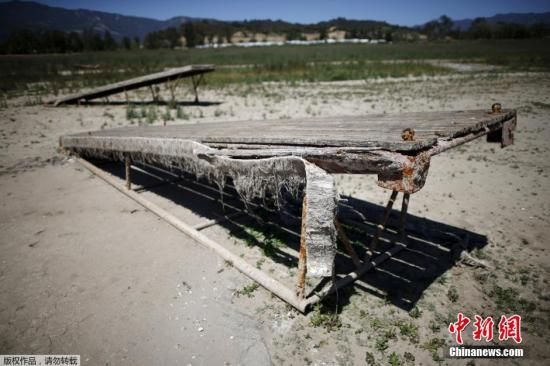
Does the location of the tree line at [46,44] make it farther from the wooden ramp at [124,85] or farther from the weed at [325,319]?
the weed at [325,319]

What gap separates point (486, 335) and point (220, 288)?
2.59 meters

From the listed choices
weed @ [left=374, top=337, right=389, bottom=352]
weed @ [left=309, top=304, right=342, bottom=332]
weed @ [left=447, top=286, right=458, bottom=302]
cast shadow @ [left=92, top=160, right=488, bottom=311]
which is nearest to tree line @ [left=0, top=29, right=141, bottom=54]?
cast shadow @ [left=92, top=160, right=488, bottom=311]

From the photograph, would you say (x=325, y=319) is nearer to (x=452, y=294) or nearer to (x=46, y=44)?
(x=452, y=294)

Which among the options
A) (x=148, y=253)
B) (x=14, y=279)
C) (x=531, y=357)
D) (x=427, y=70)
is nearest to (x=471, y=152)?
(x=531, y=357)

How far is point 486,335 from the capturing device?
9.21 feet

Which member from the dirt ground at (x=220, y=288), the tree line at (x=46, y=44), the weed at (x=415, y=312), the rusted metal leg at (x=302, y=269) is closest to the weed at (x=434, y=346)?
the dirt ground at (x=220, y=288)

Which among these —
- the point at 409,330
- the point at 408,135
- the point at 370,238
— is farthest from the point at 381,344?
the point at 370,238

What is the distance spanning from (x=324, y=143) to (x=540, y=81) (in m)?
22.7

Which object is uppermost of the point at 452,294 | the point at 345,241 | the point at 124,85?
the point at 124,85

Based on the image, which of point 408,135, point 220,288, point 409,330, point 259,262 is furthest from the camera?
point 259,262

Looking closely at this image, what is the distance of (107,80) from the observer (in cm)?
2250

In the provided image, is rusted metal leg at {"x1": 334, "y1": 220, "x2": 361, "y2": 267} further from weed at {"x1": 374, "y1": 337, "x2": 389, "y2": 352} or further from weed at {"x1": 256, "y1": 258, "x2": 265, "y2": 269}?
weed at {"x1": 256, "y1": 258, "x2": 265, "y2": 269}

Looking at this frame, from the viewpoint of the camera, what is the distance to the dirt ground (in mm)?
2697

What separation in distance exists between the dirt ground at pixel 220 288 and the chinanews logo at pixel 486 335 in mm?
63
